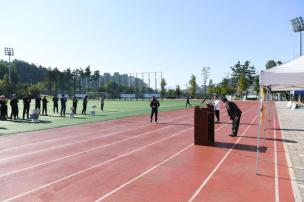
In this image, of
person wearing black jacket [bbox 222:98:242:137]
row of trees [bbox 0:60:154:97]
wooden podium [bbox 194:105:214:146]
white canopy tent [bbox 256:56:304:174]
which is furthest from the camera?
row of trees [bbox 0:60:154:97]

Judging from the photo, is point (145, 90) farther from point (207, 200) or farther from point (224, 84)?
point (207, 200)

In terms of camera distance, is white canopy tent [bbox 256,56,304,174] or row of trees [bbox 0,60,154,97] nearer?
white canopy tent [bbox 256,56,304,174]

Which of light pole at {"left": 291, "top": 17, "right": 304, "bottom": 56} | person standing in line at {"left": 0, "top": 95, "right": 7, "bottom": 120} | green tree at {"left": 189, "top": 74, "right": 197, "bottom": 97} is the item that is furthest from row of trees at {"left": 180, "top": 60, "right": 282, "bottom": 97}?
person standing in line at {"left": 0, "top": 95, "right": 7, "bottom": 120}

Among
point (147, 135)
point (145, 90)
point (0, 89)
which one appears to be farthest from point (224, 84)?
point (147, 135)

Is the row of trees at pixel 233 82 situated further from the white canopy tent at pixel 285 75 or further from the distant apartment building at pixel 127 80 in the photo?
the white canopy tent at pixel 285 75

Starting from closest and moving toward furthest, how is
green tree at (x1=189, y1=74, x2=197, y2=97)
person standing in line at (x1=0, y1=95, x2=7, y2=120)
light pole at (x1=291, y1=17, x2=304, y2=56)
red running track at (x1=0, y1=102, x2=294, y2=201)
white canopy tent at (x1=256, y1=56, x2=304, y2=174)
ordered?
red running track at (x1=0, y1=102, x2=294, y2=201), white canopy tent at (x1=256, y1=56, x2=304, y2=174), person standing in line at (x1=0, y1=95, x2=7, y2=120), light pole at (x1=291, y1=17, x2=304, y2=56), green tree at (x1=189, y1=74, x2=197, y2=97)

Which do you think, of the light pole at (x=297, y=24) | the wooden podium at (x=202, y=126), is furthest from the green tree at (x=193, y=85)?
the wooden podium at (x=202, y=126)

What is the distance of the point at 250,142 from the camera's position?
44.6ft

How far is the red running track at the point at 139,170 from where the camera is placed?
22.0 feet

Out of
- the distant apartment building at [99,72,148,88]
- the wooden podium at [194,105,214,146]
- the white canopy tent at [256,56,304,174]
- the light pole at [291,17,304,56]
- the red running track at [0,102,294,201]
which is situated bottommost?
the red running track at [0,102,294,201]

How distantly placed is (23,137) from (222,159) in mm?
9088

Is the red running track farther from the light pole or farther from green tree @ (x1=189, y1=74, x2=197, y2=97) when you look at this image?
green tree @ (x1=189, y1=74, x2=197, y2=97)

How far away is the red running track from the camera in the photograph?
22.0 ft

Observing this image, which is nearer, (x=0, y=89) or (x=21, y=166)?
(x=21, y=166)
